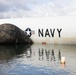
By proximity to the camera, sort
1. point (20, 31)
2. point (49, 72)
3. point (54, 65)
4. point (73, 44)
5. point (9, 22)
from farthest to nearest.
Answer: point (9, 22) < point (20, 31) < point (73, 44) < point (54, 65) < point (49, 72)

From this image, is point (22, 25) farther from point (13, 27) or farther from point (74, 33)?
point (74, 33)

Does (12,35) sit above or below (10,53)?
above

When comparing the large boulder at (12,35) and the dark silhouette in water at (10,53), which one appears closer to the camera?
the dark silhouette in water at (10,53)

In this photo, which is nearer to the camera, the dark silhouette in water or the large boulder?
the dark silhouette in water

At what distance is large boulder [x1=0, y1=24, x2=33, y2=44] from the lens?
56.1 m

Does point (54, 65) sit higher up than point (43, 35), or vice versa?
point (43, 35)

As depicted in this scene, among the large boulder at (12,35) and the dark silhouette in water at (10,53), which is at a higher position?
the large boulder at (12,35)

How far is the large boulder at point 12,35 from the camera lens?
56.1 meters

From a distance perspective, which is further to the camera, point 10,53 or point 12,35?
point 12,35

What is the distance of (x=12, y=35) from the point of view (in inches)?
2226

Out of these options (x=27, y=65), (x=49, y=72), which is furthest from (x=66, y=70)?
(x=27, y=65)

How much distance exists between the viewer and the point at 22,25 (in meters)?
61.6

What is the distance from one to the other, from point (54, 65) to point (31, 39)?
32504mm

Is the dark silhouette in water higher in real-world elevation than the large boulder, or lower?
lower
